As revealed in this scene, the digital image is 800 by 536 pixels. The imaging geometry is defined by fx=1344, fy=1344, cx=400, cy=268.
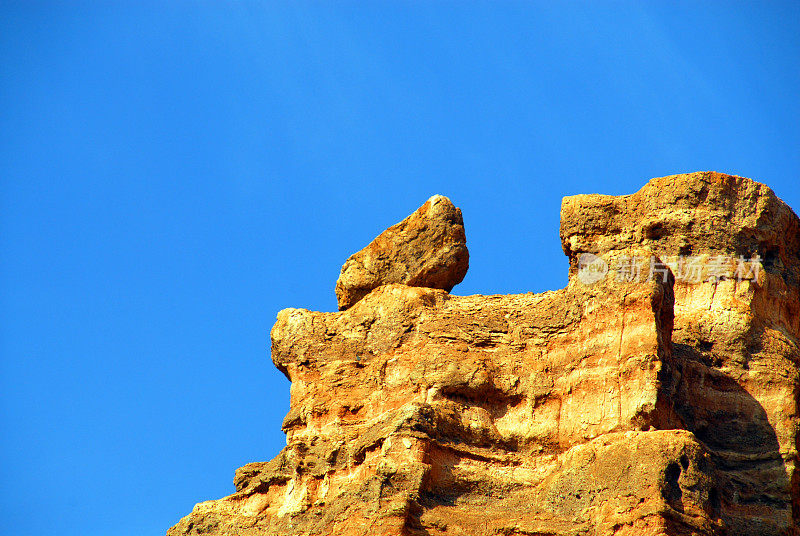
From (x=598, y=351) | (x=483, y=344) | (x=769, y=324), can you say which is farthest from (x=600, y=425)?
(x=769, y=324)

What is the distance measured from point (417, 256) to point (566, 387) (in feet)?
21.0

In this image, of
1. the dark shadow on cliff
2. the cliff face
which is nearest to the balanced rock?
the cliff face

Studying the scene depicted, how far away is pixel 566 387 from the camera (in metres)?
31.0

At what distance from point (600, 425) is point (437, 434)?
12.0ft

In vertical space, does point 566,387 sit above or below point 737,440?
above

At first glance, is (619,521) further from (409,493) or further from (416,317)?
→ (416,317)

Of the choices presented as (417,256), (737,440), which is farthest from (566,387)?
(417,256)

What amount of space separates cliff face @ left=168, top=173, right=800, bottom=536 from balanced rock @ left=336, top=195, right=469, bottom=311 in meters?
0.05

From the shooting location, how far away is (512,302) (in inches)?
1308

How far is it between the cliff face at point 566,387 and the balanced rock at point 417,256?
1.9 inches

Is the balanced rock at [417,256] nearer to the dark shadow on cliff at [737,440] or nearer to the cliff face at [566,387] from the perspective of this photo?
the cliff face at [566,387]

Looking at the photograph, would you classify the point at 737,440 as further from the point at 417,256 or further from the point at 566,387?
the point at 417,256

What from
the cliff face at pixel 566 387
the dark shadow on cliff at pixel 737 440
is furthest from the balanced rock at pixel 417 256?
the dark shadow on cliff at pixel 737 440

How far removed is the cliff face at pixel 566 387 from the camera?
94.2 ft
